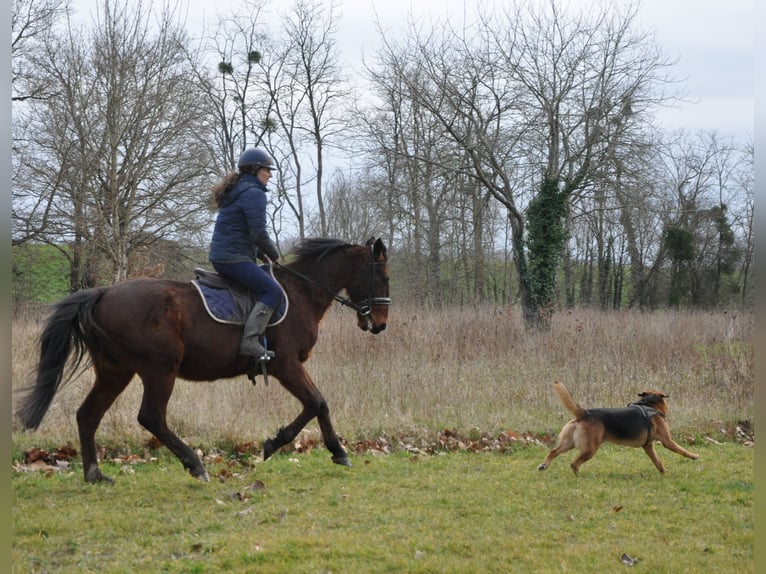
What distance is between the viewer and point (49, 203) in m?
25.5

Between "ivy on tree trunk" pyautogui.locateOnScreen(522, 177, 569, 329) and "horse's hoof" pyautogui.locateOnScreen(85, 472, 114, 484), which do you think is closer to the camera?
"horse's hoof" pyautogui.locateOnScreen(85, 472, 114, 484)

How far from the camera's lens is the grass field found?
5801 millimetres

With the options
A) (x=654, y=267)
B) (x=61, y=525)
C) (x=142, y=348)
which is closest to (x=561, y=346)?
(x=142, y=348)

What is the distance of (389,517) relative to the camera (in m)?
6.78

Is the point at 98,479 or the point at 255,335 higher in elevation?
the point at 255,335

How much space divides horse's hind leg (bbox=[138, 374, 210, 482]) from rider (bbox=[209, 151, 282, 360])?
33.1 inches

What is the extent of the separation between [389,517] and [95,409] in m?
3.36

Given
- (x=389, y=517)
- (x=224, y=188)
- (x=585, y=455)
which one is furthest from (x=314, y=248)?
(x=585, y=455)

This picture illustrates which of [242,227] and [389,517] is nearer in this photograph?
[389,517]

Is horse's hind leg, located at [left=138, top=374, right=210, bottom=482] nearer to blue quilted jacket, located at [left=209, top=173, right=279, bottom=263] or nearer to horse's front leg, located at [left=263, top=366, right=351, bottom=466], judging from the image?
horse's front leg, located at [left=263, top=366, right=351, bottom=466]

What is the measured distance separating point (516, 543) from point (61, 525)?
3620mm

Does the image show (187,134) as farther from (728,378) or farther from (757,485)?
(757,485)

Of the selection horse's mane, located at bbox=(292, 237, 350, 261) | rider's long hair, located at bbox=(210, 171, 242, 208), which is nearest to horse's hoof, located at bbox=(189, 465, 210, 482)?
horse's mane, located at bbox=(292, 237, 350, 261)

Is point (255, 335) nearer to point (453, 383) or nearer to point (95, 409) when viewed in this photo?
point (95, 409)
